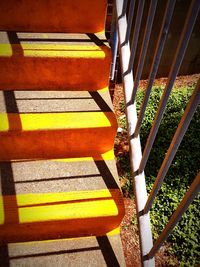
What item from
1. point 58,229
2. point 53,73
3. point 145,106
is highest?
point 145,106

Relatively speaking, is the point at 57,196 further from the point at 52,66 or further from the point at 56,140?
the point at 52,66

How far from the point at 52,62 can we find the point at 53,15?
45 centimetres

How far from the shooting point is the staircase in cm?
215

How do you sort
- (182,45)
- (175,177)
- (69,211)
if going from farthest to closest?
(175,177) → (69,211) → (182,45)

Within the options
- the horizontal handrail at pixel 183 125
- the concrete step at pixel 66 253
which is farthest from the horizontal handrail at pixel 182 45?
the concrete step at pixel 66 253

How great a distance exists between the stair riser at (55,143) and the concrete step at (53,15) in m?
0.94

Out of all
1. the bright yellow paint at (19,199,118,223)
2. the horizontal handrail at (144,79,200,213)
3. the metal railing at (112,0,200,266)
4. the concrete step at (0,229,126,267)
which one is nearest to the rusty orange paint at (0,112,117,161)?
the metal railing at (112,0,200,266)

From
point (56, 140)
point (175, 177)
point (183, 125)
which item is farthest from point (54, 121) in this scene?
point (175, 177)

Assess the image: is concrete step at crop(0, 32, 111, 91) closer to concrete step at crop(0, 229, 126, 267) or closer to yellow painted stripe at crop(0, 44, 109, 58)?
yellow painted stripe at crop(0, 44, 109, 58)

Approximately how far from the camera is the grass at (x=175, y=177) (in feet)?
11.9

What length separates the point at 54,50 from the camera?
7.70ft

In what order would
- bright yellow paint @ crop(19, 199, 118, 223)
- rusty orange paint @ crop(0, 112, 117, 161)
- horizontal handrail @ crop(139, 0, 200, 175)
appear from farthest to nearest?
rusty orange paint @ crop(0, 112, 117, 161) < bright yellow paint @ crop(19, 199, 118, 223) < horizontal handrail @ crop(139, 0, 200, 175)

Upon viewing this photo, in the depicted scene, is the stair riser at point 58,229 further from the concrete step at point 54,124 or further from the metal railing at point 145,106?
the concrete step at point 54,124

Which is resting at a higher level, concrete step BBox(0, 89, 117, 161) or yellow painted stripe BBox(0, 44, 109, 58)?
yellow painted stripe BBox(0, 44, 109, 58)
